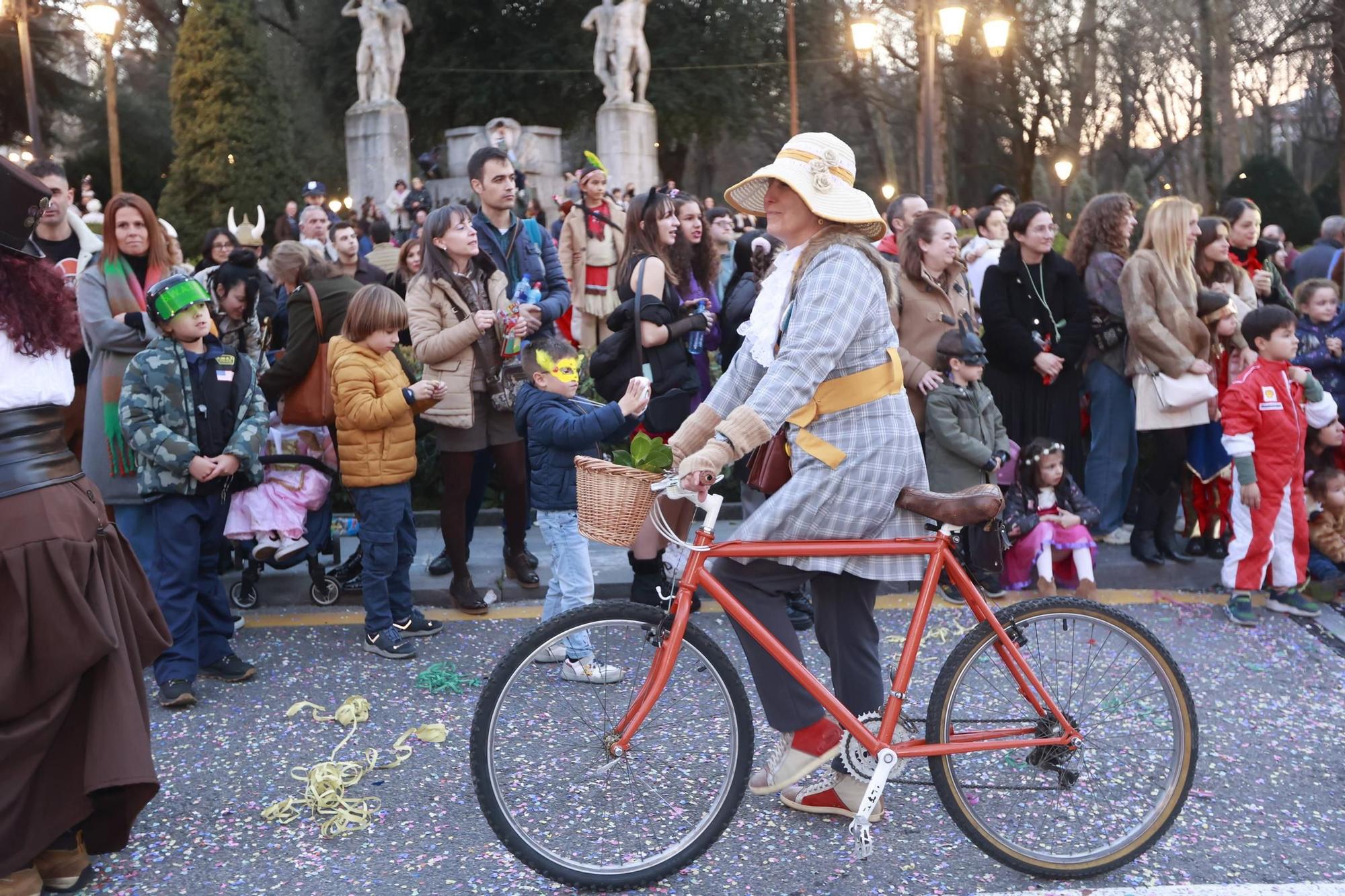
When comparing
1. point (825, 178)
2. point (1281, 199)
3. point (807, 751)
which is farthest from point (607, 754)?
point (1281, 199)

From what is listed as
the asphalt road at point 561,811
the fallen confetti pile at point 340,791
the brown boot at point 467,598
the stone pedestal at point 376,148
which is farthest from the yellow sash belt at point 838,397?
the stone pedestal at point 376,148

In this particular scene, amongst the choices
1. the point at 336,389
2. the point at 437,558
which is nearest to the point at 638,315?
the point at 336,389

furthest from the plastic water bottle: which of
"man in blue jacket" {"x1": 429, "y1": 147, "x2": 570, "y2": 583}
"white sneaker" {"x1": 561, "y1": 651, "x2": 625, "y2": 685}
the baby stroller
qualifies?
"white sneaker" {"x1": 561, "y1": 651, "x2": 625, "y2": 685}

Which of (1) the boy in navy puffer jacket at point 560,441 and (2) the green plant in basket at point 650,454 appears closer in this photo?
(2) the green plant in basket at point 650,454

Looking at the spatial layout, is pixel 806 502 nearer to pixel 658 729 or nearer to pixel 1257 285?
pixel 658 729

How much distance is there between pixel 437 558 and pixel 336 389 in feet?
4.95

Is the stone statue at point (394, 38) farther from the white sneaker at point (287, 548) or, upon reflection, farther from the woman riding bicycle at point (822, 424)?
the woman riding bicycle at point (822, 424)

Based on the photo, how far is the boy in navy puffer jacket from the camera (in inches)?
200

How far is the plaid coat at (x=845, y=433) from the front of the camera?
353 centimetres

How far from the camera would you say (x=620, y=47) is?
25.6 metres

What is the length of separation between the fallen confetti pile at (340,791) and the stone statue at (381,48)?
22260mm

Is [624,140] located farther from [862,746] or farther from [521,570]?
[862,746]

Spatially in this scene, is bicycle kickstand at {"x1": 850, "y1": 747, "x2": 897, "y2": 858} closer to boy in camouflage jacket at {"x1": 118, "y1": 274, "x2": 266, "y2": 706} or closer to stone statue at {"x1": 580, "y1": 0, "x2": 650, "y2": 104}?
boy in camouflage jacket at {"x1": 118, "y1": 274, "x2": 266, "y2": 706}

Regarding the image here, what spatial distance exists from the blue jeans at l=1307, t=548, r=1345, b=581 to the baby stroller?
490 centimetres
